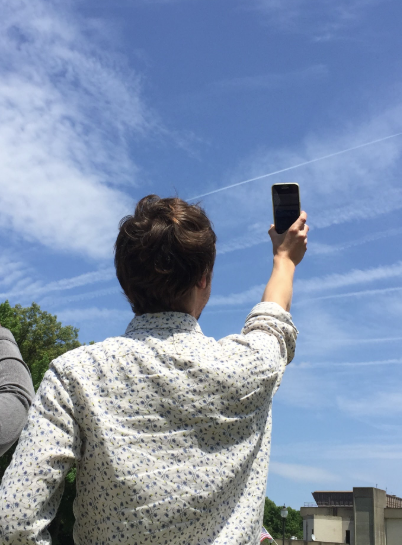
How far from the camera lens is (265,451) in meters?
2.18

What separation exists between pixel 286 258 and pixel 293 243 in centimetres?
8

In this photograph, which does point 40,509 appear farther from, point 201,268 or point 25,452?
point 201,268

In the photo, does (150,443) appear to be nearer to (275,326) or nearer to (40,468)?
(40,468)

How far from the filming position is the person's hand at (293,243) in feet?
8.86

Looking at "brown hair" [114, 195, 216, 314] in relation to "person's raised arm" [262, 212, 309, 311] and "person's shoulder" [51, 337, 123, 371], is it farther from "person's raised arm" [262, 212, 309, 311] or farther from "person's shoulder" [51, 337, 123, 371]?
"person's raised arm" [262, 212, 309, 311]

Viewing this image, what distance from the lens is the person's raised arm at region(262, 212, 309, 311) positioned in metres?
2.49

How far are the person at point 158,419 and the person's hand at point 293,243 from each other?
0.50 m

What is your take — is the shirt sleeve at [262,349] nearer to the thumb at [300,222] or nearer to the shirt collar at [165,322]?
the shirt collar at [165,322]

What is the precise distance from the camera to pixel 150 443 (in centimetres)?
190

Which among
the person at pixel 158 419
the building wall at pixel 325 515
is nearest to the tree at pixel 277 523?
the building wall at pixel 325 515

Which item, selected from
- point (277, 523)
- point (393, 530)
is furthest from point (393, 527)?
point (277, 523)

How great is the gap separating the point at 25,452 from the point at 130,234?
0.84 metres

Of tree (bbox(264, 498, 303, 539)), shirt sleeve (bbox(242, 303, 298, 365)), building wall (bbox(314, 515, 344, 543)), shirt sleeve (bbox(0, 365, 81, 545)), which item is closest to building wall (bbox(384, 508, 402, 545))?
building wall (bbox(314, 515, 344, 543))

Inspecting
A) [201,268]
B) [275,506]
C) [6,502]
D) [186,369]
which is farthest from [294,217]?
[275,506]
